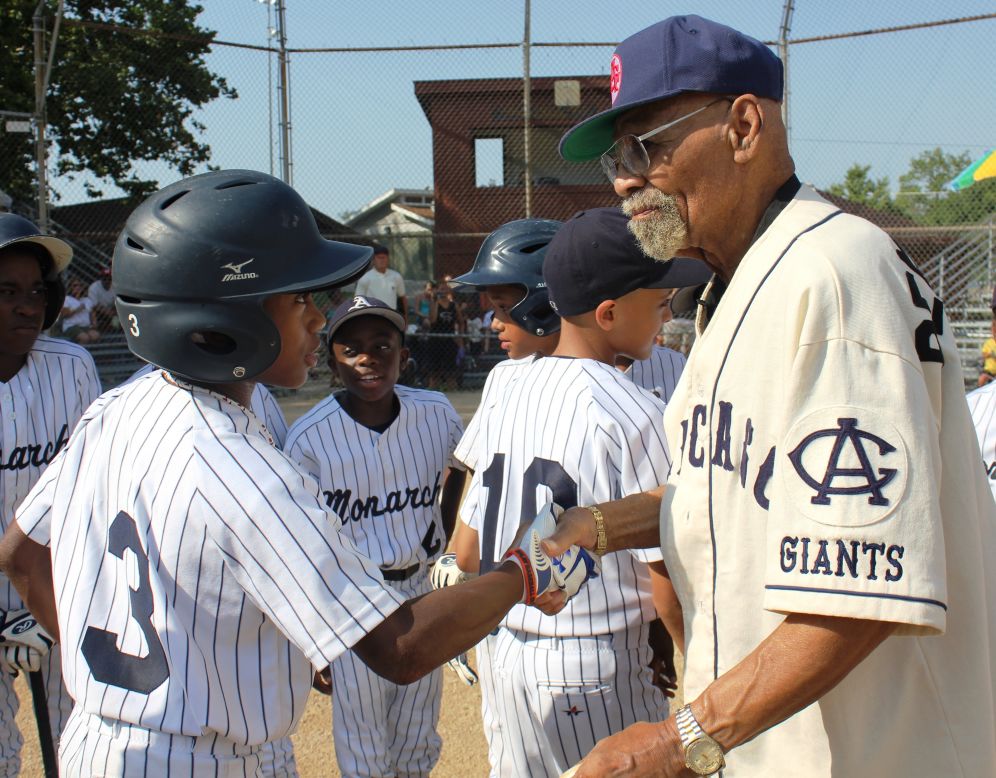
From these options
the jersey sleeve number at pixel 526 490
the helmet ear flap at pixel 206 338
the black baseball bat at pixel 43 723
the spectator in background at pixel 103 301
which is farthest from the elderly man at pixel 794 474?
the spectator in background at pixel 103 301

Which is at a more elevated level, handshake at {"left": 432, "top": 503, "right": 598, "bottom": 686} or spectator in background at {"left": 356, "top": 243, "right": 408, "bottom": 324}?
spectator in background at {"left": 356, "top": 243, "right": 408, "bottom": 324}

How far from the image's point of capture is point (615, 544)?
2.51m

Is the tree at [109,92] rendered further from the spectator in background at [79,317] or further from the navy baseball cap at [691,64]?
the navy baseball cap at [691,64]

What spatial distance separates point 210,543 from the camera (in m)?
1.98

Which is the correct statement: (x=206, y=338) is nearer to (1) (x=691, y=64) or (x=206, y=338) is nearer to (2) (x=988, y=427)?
(1) (x=691, y=64)

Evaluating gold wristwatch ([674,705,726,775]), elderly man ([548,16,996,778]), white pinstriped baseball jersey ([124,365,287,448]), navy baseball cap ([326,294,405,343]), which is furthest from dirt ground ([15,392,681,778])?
gold wristwatch ([674,705,726,775])

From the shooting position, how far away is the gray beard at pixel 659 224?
2.15 metres

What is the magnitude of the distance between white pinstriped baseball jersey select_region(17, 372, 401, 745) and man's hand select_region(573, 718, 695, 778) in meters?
0.51

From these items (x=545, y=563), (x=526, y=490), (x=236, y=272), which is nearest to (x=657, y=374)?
(x=526, y=490)

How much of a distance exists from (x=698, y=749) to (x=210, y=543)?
102cm

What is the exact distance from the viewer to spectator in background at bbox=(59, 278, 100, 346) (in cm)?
1312

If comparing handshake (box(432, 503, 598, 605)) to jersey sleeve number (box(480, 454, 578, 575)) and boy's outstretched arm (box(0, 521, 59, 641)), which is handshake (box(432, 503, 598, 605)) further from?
boy's outstretched arm (box(0, 521, 59, 641))

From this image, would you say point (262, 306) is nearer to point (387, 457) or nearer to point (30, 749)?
point (387, 457)

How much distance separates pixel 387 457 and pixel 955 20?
964 cm
